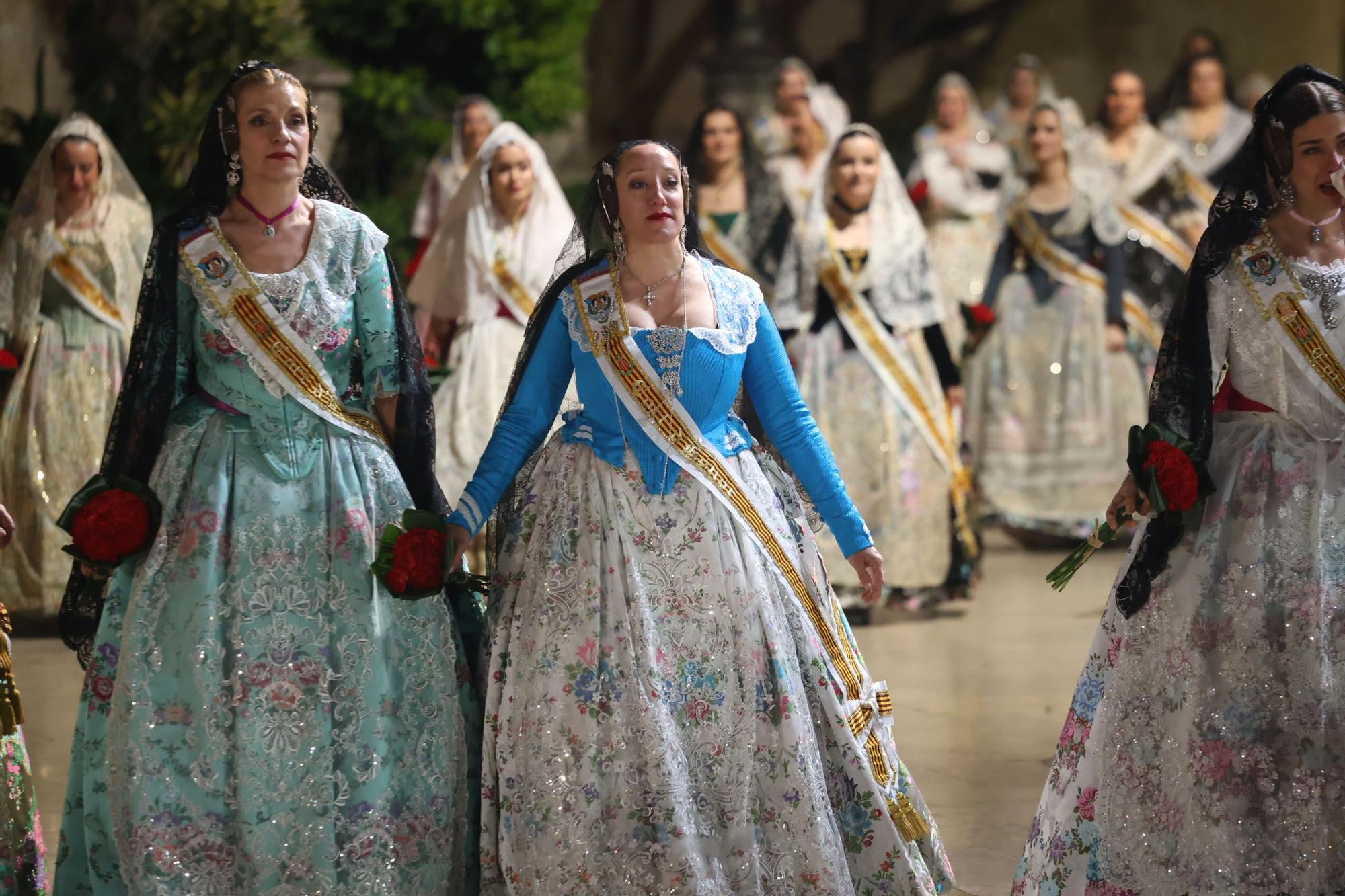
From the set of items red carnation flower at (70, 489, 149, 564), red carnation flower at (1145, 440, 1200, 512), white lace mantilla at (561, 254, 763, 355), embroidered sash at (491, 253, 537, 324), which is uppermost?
embroidered sash at (491, 253, 537, 324)

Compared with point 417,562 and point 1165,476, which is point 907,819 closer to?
point 1165,476

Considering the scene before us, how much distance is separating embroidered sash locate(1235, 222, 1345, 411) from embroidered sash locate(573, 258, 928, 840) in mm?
1074

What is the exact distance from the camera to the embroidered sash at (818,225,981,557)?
24.9 feet

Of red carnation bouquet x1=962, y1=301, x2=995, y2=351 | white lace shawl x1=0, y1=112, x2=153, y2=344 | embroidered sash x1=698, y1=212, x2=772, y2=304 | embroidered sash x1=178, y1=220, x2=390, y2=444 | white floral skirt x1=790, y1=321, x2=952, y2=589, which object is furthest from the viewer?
red carnation bouquet x1=962, y1=301, x2=995, y2=351

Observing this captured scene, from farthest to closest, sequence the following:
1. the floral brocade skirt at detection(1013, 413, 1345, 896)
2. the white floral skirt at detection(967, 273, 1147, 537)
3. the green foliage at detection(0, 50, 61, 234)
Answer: the green foliage at detection(0, 50, 61, 234) < the white floral skirt at detection(967, 273, 1147, 537) < the floral brocade skirt at detection(1013, 413, 1345, 896)

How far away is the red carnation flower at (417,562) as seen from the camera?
3715 mm

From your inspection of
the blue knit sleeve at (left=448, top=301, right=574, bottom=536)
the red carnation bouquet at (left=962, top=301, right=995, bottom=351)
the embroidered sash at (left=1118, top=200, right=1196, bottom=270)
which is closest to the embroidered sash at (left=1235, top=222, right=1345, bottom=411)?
the blue knit sleeve at (left=448, top=301, right=574, bottom=536)

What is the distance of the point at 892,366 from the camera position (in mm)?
7684

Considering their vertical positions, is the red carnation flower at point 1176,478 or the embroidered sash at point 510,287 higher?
the embroidered sash at point 510,287

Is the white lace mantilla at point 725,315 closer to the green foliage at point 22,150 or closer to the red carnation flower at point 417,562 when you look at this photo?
the red carnation flower at point 417,562

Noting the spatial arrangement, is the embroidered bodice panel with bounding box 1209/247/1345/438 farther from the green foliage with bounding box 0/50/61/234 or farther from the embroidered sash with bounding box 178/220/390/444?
the green foliage with bounding box 0/50/61/234

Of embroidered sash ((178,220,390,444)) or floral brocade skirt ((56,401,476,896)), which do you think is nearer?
floral brocade skirt ((56,401,476,896))

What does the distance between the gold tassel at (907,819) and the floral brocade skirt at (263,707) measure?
0.88 m

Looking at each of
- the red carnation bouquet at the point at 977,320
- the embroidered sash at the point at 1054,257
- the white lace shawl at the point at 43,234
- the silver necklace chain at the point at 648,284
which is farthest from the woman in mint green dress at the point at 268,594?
the embroidered sash at the point at 1054,257
